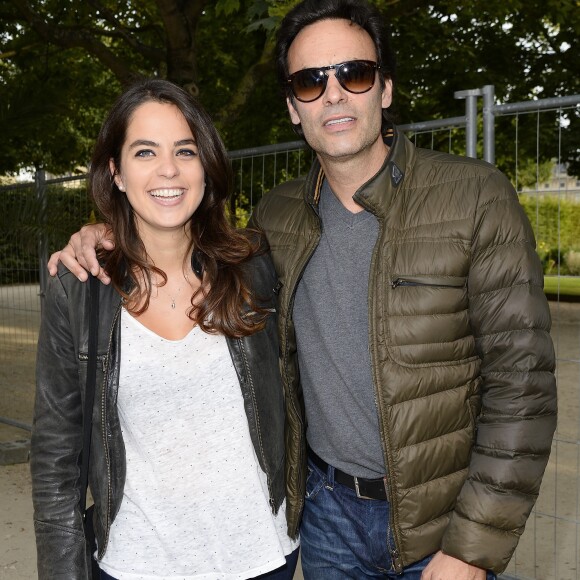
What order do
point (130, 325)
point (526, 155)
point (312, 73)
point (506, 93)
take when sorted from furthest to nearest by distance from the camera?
point (506, 93) < point (526, 155) < point (312, 73) < point (130, 325)

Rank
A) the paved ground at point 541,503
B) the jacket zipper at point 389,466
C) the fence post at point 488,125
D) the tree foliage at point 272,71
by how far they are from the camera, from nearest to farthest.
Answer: the jacket zipper at point 389,466 → the fence post at point 488,125 → the paved ground at point 541,503 → the tree foliage at point 272,71

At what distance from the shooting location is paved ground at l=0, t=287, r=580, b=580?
14.7 feet

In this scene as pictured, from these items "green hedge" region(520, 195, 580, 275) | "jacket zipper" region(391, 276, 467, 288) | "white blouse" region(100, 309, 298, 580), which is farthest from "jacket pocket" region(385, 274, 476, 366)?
"green hedge" region(520, 195, 580, 275)

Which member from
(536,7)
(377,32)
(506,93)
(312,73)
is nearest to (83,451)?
(312,73)

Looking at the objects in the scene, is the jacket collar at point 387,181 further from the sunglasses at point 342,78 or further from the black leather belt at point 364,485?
the black leather belt at point 364,485

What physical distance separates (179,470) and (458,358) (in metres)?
0.85

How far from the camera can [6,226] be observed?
743cm

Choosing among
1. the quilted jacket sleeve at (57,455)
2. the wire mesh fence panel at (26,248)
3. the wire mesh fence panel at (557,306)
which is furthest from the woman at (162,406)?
the wire mesh fence panel at (26,248)

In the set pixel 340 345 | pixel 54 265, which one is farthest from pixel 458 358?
pixel 54 265

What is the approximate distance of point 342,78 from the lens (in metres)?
2.61

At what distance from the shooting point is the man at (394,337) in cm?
226

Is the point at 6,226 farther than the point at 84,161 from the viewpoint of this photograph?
No

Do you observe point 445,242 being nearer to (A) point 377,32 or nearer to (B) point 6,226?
(A) point 377,32

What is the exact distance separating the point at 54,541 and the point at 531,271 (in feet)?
5.03
